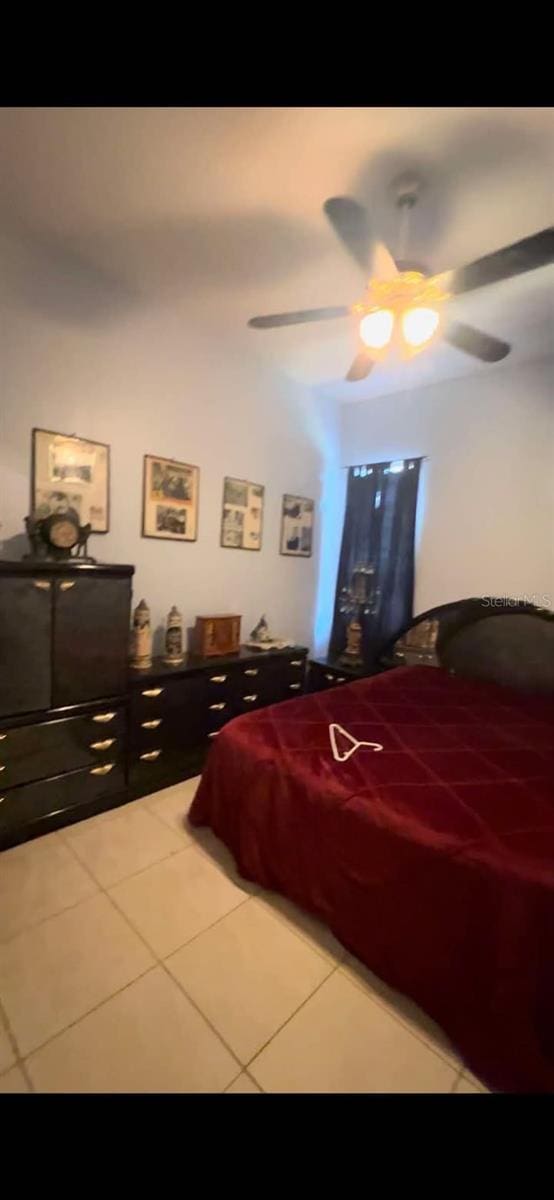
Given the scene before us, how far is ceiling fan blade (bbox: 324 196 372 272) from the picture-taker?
A: 1132mm

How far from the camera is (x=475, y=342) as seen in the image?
1.63 meters

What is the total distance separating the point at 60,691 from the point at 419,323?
206cm

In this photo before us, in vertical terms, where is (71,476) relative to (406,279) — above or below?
below

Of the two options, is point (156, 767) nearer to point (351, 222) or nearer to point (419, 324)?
point (419, 324)

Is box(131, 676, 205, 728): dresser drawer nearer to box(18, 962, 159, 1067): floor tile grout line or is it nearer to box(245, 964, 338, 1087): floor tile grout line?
box(18, 962, 159, 1067): floor tile grout line

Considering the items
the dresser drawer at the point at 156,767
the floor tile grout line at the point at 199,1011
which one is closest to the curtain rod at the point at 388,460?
the dresser drawer at the point at 156,767

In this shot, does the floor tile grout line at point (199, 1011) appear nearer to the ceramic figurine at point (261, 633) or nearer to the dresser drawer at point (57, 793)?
the dresser drawer at point (57, 793)

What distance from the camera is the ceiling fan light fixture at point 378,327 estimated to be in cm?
140

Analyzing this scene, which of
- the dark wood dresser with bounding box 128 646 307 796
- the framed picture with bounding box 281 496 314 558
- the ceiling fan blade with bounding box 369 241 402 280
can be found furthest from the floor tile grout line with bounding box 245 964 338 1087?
the framed picture with bounding box 281 496 314 558

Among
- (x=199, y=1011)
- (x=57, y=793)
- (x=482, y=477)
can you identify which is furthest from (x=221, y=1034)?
(x=482, y=477)

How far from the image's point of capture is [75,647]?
1.85m
